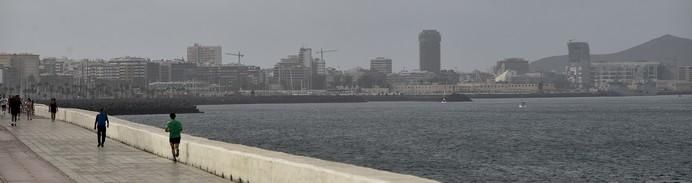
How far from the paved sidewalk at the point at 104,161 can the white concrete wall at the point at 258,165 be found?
266 mm

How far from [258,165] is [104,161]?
8.02 m

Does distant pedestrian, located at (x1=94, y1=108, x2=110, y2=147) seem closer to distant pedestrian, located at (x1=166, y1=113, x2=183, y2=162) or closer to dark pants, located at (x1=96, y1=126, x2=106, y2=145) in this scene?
dark pants, located at (x1=96, y1=126, x2=106, y2=145)

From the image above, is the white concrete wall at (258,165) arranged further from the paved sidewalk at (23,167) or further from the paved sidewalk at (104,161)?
the paved sidewalk at (23,167)

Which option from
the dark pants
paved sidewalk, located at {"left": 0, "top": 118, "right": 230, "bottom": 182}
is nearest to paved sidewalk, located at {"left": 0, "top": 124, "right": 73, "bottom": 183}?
paved sidewalk, located at {"left": 0, "top": 118, "right": 230, "bottom": 182}

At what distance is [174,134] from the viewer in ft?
74.1

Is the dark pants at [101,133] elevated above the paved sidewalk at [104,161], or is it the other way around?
the dark pants at [101,133]

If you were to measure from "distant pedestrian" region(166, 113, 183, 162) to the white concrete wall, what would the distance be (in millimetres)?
150

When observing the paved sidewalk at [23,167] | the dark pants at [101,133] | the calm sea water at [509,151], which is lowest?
the calm sea water at [509,151]

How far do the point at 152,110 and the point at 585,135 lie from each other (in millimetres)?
100529

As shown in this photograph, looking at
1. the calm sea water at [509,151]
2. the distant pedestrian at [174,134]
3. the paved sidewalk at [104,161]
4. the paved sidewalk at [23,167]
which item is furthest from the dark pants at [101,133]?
the calm sea water at [509,151]

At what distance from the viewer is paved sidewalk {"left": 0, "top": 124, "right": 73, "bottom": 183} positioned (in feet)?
64.3

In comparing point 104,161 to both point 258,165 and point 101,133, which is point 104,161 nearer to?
point 101,133

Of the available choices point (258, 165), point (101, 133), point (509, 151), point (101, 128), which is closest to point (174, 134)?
point (258, 165)

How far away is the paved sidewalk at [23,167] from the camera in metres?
19.6
